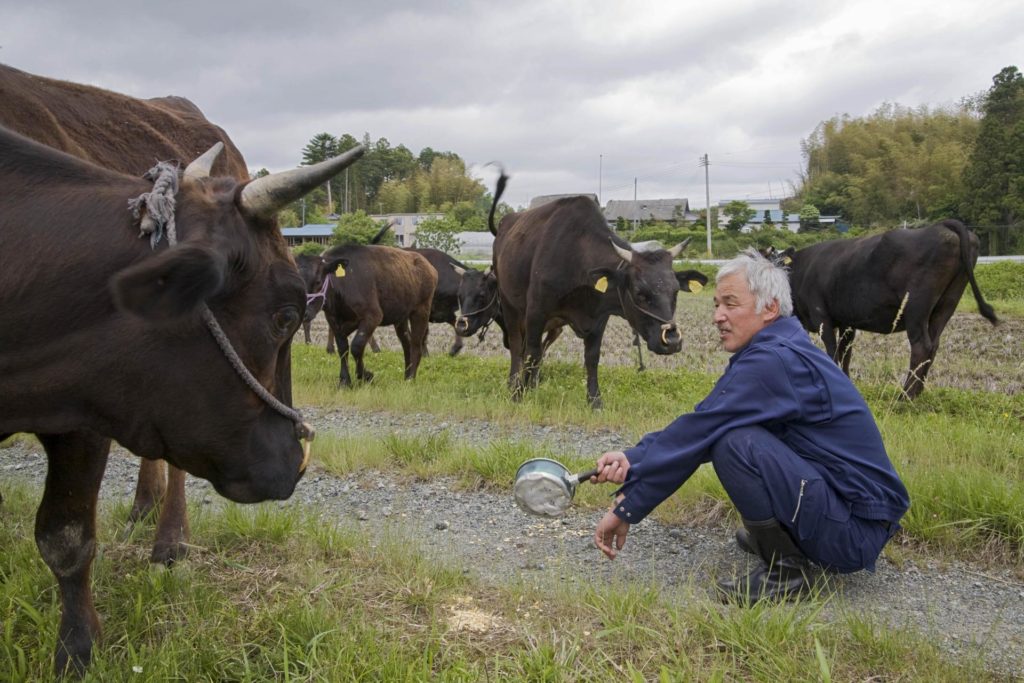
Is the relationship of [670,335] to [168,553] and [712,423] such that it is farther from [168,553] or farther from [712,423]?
[168,553]

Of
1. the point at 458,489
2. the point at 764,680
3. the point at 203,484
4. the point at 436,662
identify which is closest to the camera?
the point at 764,680

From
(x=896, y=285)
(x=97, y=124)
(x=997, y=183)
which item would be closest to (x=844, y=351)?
(x=896, y=285)

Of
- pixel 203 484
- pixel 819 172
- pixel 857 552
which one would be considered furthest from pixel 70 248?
pixel 819 172

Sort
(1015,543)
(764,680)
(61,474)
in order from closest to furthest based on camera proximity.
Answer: (764,680)
(61,474)
(1015,543)

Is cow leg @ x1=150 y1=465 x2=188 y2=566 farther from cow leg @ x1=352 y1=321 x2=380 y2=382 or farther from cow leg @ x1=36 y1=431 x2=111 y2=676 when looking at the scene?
cow leg @ x1=352 y1=321 x2=380 y2=382

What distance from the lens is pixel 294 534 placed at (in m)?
3.76

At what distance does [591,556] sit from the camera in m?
3.79

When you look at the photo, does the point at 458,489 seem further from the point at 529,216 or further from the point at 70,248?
the point at 529,216

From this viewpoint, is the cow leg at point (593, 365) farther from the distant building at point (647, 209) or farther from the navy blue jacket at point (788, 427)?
the distant building at point (647, 209)

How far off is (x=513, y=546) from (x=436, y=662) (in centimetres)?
135

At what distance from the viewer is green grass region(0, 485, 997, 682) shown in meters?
2.53

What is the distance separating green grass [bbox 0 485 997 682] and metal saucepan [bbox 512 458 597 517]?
15.1 inches

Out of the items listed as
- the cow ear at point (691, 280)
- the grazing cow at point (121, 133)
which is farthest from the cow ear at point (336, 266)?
the grazing cow at point (121, 133)

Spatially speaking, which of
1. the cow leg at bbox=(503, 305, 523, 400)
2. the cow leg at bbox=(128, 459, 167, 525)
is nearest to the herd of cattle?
the cow leg at bbox=(128, 459, 167, 525)
